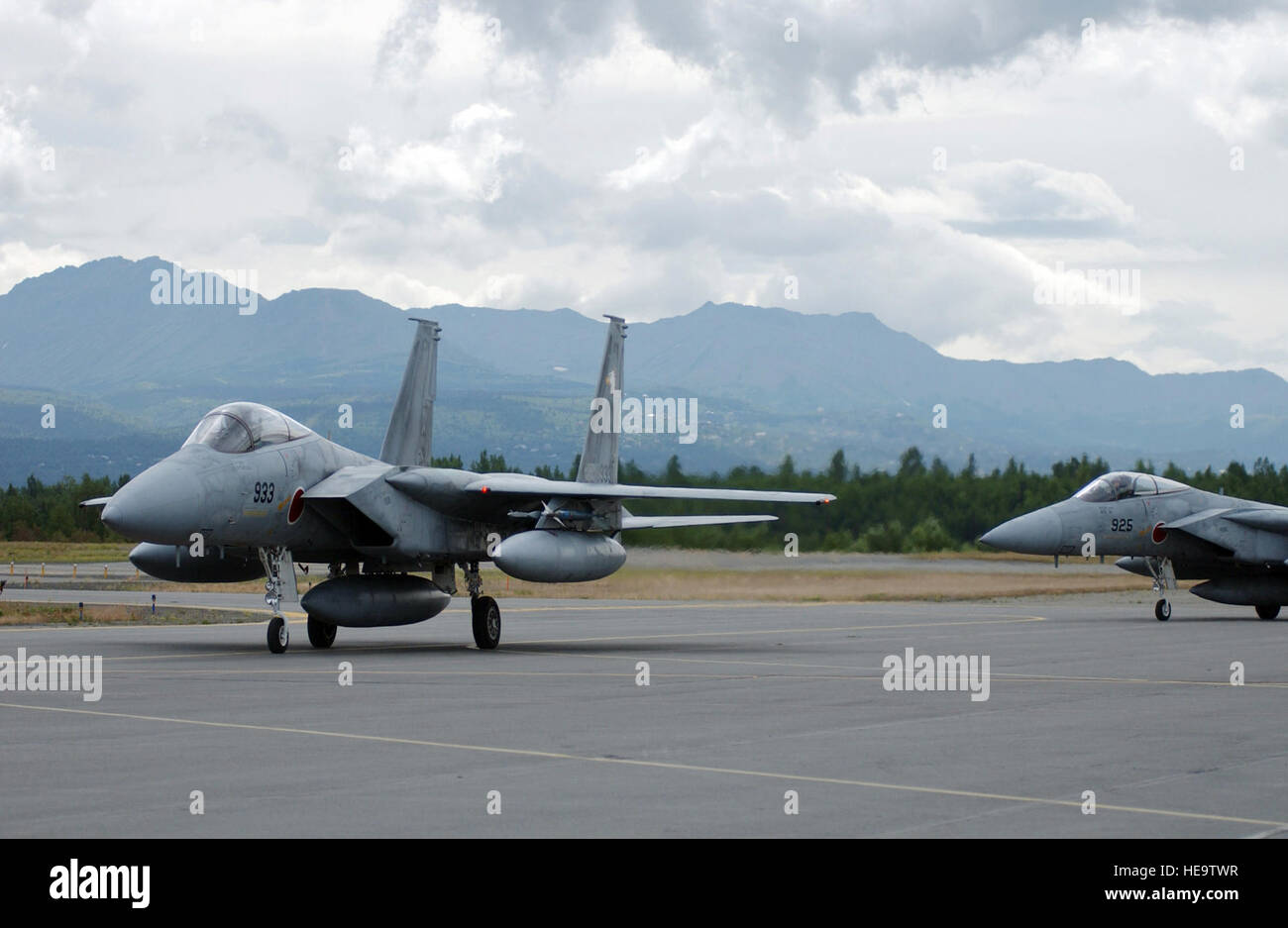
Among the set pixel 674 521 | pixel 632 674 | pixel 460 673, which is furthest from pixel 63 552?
pixel 632 674

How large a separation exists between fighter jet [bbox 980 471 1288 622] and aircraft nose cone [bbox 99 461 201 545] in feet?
52.9

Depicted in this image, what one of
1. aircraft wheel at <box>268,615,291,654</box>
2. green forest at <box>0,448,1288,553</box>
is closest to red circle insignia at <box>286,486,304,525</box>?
aircraft wheel at <box>268,615,291,654</box>

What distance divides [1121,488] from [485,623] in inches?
561

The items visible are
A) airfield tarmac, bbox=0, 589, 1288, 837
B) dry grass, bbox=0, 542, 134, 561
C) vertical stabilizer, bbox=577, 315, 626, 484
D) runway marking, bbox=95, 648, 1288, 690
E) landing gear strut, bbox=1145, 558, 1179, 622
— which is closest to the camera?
airfield tarmac, bbox=0, 589, 1288, 837

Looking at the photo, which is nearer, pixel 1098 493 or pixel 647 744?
pixel 647 744

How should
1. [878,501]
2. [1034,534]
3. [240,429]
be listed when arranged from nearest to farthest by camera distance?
[240,429] < [1034,534] < [878,501]

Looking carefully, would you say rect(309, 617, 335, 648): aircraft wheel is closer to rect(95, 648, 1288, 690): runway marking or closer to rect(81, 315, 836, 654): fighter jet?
rect(81, 315, 836, 654): fighter jet

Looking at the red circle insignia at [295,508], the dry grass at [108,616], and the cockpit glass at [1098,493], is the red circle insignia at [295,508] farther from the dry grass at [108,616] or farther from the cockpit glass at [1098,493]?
the cockpit glass at [1098,493]

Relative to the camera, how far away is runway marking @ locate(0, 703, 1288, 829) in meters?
7.95

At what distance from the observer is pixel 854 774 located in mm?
9242

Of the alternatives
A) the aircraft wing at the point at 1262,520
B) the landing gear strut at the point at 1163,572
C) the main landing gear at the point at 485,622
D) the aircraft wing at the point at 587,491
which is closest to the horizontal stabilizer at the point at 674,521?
the aircraft wing at the point at 587,491

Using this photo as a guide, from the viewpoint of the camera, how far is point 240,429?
62.4ft

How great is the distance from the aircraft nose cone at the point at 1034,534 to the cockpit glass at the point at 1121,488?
117cm

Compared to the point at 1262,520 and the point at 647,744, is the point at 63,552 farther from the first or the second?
the point at 647,744
